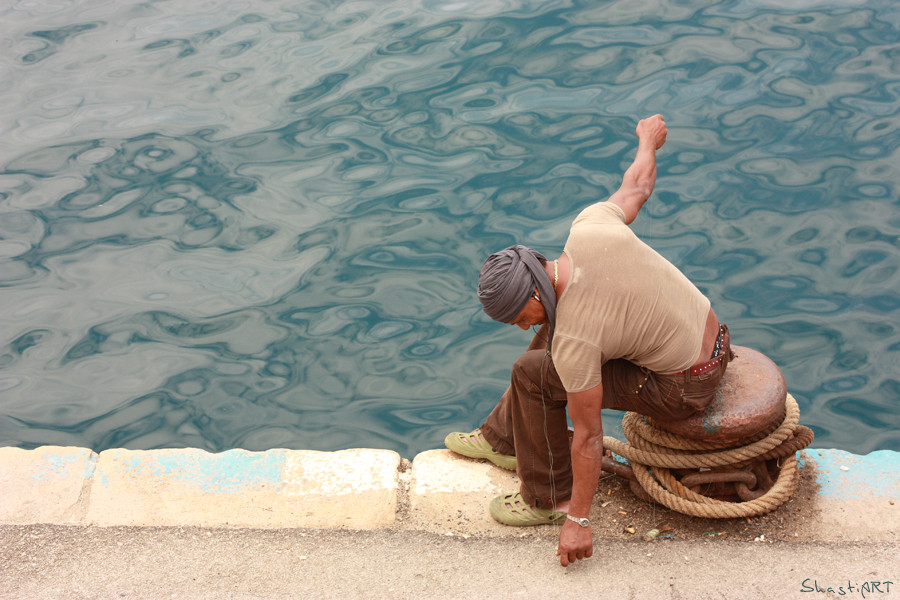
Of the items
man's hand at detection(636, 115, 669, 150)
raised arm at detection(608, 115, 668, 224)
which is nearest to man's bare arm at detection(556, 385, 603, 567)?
raised arm at detection(608, 115, 668, 224)

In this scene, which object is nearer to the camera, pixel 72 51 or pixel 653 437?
pixel 653 437

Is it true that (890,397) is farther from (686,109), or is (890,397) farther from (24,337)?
(24,337)

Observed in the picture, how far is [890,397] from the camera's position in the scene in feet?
14.6

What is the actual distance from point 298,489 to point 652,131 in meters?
2.18

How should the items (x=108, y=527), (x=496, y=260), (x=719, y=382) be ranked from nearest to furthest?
(x=496, y=260), (x=719, y=382), (x=108, y=527)

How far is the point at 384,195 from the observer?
19.6 ft

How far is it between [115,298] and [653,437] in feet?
12.4

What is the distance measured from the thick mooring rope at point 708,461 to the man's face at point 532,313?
2.61ft

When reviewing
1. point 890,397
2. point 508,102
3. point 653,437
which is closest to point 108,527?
point 653,437

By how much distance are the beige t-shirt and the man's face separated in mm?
69

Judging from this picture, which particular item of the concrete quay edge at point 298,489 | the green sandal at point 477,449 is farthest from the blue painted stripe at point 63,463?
the green sandal at point 477,449

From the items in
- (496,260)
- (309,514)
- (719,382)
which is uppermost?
(496,260)

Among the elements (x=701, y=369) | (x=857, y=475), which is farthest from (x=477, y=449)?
(x=857, y=475)

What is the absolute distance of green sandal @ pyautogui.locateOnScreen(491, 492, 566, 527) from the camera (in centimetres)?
329
